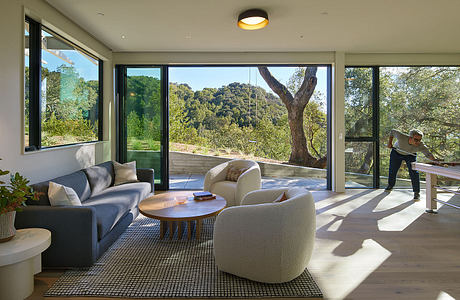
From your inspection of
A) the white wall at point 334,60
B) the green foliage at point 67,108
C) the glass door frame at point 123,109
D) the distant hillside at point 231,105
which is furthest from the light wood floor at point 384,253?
the distant hillside at point 231,105

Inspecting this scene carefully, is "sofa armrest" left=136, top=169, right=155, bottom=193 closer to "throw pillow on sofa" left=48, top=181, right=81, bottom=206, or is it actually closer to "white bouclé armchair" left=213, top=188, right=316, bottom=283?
"throw pillow on sofa" left=48, top=181, right=81, bottom=206

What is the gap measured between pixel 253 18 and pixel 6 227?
3.35 metres

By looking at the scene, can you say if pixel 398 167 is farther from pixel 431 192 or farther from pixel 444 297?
pixel 444 297

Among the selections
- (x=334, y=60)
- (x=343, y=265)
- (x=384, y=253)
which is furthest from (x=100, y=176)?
(x=334, y=60)

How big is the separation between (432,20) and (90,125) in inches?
216

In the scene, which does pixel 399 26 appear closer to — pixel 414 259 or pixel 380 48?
pixel 380 48

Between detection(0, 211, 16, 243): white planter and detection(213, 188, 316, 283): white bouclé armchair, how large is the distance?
5.26 ft

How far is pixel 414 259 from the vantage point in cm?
281

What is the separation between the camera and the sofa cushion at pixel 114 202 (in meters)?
2.83

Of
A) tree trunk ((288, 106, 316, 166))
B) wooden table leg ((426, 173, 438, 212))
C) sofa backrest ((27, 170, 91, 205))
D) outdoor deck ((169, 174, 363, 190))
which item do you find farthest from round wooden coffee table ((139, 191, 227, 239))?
tree trunk ((288, 106, 316, 166))

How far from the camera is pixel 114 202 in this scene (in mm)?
3371

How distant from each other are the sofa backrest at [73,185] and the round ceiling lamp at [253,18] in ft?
9.48

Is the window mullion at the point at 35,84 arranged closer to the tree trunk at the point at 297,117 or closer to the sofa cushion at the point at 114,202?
the sofa cushion at the point at 114,202

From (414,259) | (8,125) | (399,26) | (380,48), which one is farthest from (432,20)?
(8,125)
